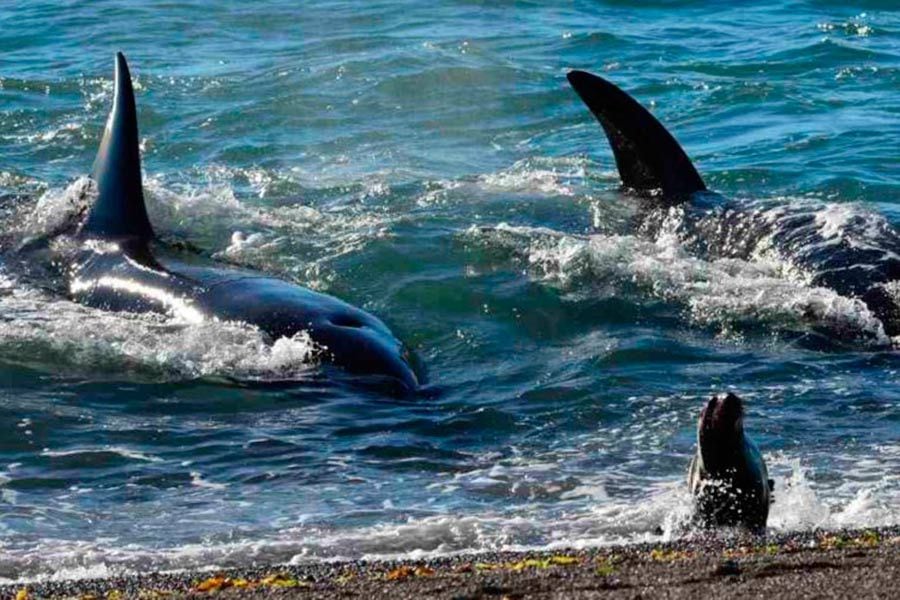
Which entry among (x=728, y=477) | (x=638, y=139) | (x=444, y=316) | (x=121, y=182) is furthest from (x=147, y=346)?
(x=728, y=477)

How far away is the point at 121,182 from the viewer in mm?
11859

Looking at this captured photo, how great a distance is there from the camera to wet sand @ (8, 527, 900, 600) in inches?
209

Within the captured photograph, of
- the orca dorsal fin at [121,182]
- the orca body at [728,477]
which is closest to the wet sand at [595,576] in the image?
the orca body at [728,477]

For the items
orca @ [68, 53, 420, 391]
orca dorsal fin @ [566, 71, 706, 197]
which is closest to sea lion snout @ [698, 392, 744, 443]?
orca @ [68, 53, 420, 391]

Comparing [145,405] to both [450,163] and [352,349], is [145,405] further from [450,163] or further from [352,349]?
[450,163]

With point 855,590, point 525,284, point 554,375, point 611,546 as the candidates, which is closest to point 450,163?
point 525,284

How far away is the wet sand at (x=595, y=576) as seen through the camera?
17.4ft

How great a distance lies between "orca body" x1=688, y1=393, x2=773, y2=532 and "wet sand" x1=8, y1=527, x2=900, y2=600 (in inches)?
7.0

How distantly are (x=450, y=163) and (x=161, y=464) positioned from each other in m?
7.94

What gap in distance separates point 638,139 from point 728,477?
6.10 m

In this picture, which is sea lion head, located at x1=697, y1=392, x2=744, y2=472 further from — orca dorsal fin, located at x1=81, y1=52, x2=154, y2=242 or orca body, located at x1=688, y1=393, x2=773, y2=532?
orca dorsal fin, located at x1=81, y1=52, x2=154, y2=242

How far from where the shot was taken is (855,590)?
5.10 m

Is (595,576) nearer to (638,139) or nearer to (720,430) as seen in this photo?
(720,430)

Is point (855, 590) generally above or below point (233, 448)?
above
